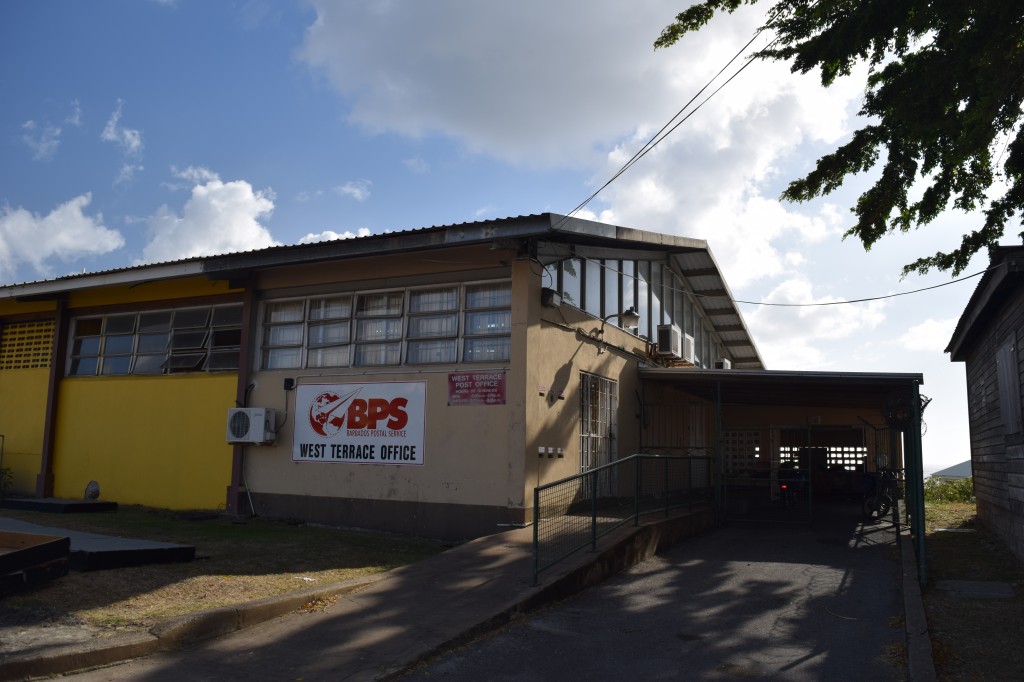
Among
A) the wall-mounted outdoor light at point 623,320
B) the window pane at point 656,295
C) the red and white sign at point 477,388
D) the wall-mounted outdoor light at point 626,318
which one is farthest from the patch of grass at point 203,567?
the window pane at point 656,295

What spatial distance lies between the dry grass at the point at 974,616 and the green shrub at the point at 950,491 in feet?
35.3

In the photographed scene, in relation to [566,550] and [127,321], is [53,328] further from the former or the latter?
[566,550]

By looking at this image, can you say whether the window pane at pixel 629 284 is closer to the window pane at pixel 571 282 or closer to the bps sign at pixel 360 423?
the window pane at pixel 571 282

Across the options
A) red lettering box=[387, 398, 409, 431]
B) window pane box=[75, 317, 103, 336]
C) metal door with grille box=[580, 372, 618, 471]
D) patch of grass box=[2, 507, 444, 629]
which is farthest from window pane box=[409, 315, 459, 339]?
window pane box=[75, 317, 103, 336]

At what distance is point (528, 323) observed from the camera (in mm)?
10875

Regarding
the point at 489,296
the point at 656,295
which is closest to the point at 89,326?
the point at 489,296

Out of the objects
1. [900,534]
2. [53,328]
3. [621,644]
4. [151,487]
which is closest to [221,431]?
[151,487]

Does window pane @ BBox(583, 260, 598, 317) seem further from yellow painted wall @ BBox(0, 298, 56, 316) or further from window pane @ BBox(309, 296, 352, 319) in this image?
yellow painted wall @ BBox(0, 298, 56, 316)

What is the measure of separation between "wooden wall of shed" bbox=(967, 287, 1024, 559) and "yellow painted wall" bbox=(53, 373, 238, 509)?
38.9ft

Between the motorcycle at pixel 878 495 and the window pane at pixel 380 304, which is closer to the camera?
the window pane at pixel 380 304

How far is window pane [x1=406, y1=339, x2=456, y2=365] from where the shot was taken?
11.7 m

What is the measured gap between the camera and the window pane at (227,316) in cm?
1389

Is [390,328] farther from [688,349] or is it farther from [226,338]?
[688,349]

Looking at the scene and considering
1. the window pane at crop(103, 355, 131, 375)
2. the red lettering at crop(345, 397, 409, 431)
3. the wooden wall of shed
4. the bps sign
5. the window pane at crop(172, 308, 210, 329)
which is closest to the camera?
the wooden wall of shed
